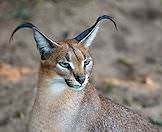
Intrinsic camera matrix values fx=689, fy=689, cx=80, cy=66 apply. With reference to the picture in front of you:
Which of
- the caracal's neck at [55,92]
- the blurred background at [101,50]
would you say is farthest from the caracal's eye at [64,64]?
the blurred background at [101,50]

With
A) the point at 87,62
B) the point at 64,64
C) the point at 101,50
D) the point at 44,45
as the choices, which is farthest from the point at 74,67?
the point at 101,50

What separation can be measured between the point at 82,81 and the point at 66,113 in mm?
667

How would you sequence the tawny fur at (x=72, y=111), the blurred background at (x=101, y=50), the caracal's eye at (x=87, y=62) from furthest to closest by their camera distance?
the blurred background at (x=101, y=50)
the tawny fur at (x=72, y=111)
the caracal's eye at (x=87, y=62)

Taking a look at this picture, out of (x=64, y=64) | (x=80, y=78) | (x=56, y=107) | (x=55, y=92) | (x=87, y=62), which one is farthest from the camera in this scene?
(x=56, y=107)

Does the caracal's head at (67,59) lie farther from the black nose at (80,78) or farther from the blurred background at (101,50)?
the blurred background at (101,50)

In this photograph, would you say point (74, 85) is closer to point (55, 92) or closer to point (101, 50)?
point (55, 92)

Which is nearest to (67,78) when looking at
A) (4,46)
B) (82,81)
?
(82,81)

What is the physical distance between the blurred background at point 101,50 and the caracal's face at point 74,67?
2590 mm

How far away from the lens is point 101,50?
11391 millimetres

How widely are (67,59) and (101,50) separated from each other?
460 centimetres

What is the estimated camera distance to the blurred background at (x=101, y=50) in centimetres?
991

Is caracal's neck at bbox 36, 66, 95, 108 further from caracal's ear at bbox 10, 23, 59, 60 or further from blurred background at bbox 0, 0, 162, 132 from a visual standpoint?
blurred background at bbox 0, 0, 162, 132

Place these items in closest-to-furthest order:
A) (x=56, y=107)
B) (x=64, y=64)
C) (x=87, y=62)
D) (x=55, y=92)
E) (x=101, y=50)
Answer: (x=64, y=64), (x=87, y=62), (x=55, y=92), (x=56, y=107), (x=101, y=50)

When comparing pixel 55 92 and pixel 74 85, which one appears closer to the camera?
pixel 74 85
